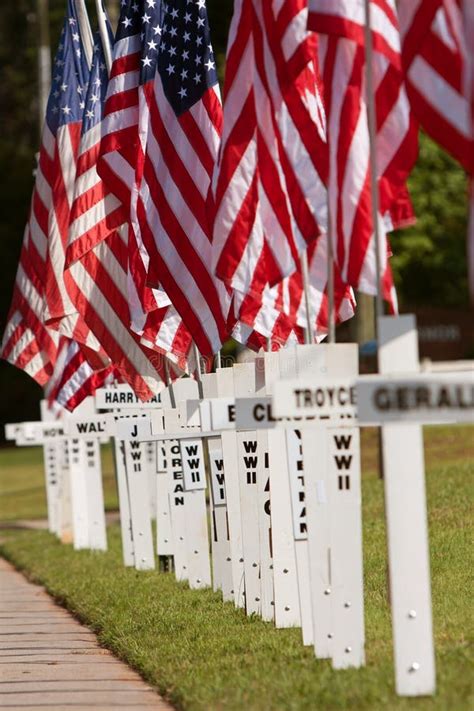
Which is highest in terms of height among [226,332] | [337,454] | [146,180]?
[146,180]

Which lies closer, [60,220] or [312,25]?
[312,25]

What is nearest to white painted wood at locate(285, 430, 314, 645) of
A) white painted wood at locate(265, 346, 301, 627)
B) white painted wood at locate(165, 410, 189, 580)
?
white painted wood at locate(265, 346, 301, 627)

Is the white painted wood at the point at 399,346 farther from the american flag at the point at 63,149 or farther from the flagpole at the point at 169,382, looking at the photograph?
the american flag at the point at 63,149

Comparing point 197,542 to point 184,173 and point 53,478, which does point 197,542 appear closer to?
point 184,173

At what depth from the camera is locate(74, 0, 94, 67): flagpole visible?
2011cm

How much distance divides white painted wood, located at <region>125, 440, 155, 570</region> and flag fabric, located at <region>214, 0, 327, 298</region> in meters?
8.68

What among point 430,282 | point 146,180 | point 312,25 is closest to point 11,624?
point 146,180

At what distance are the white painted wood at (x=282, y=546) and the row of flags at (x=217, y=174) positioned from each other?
1.00 metres

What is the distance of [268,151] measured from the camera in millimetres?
11766

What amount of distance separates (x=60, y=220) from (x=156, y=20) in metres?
3.33

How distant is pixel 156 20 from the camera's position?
16.8 metres

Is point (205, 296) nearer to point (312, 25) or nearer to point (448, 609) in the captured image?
point (448, 609)

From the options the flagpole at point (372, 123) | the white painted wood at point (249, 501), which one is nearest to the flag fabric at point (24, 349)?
the white painted wood at point (249, 501)

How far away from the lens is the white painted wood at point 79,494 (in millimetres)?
25266
